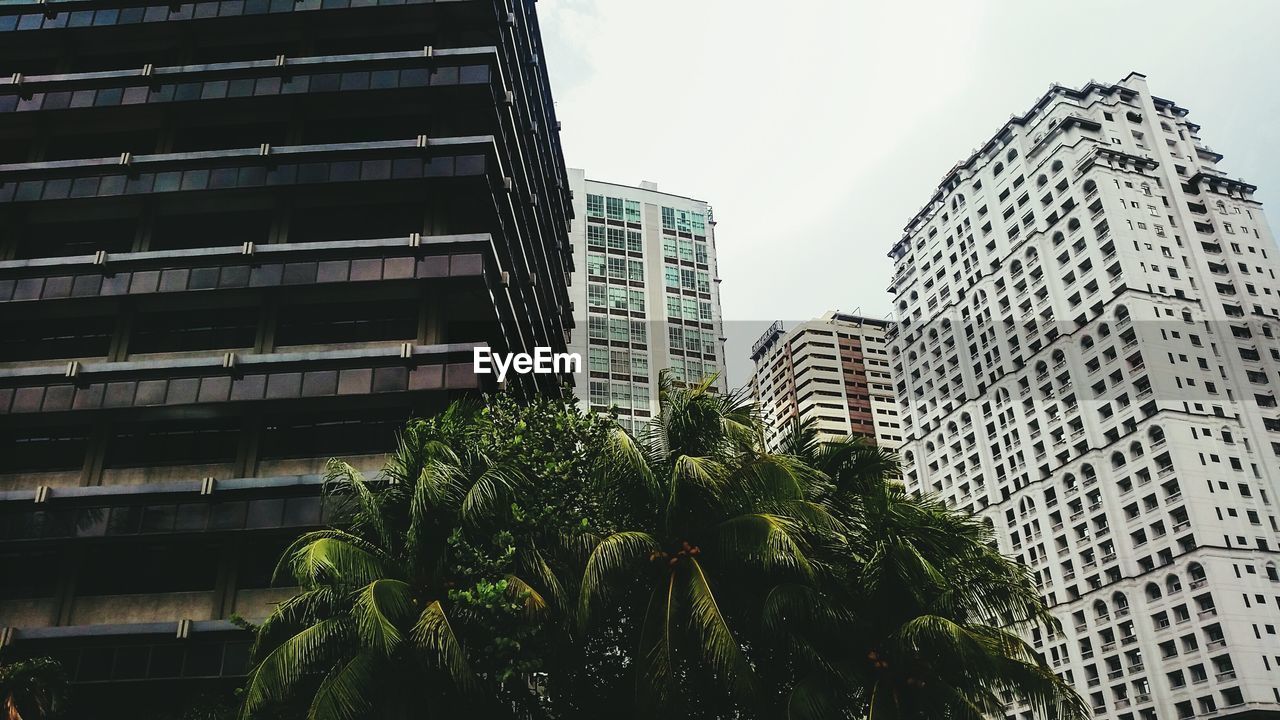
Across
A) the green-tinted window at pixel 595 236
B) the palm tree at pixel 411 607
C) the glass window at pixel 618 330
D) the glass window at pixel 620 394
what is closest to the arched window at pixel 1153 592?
the glass window at pixel 620 394

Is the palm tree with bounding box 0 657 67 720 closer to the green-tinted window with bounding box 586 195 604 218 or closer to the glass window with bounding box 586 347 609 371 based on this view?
the glass window with bounding box 586 347 609 371

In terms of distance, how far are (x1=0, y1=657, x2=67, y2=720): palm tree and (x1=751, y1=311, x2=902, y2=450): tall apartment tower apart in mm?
122659

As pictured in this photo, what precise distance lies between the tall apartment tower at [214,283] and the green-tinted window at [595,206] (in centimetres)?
4247

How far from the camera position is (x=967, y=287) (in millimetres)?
102375

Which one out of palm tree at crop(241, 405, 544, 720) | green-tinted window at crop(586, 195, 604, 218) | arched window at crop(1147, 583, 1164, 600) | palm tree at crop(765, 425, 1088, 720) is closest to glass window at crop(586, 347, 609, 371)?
green-tinted window at crop(586, 195, 604, 218)

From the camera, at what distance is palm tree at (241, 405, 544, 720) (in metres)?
16.8

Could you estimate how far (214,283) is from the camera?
109 ft

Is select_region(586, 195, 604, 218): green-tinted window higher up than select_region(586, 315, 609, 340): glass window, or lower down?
higher up

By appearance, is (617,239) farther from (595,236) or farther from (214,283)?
(214,283)

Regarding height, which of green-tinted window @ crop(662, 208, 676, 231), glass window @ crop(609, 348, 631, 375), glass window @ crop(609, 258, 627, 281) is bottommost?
glass window @ crop(609, 348, 631, 375)

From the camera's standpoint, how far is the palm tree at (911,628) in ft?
55.6

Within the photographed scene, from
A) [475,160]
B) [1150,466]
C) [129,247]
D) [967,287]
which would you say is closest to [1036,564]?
[1150,466]

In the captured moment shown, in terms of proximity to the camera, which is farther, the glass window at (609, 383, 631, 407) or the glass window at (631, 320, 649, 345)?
the glass window at (631, 320, 649, 345)

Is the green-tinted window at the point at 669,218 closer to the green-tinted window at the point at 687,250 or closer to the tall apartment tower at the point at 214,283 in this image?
the green-tinted window at the point at 687,250
